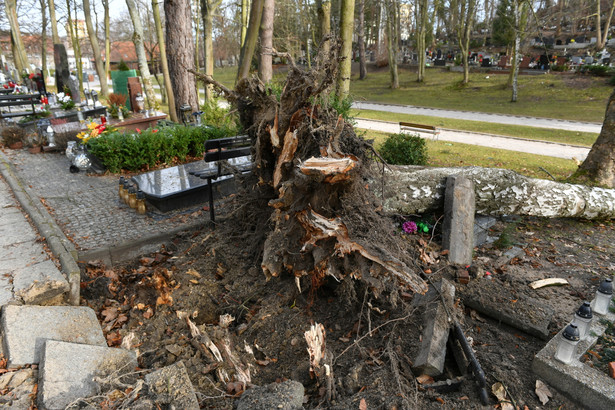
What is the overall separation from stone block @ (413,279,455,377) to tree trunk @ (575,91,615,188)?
17.8 feet

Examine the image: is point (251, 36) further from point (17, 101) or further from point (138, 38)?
point (17, 101)

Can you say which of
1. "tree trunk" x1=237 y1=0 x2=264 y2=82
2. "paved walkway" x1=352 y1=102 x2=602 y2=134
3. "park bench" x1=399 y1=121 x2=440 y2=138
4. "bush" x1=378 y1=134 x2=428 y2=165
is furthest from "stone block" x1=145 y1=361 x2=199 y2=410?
"paved walkway" x1=352 y1=102 x2=602 y2=134

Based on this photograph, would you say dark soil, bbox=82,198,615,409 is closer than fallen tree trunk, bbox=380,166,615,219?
Yes

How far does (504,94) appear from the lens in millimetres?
24953

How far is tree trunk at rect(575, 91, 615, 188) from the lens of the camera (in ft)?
22.6

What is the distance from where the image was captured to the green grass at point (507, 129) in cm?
1328

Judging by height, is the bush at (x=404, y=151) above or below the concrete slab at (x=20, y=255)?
above

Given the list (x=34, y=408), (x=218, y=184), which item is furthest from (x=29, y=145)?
(x=34, y=408)

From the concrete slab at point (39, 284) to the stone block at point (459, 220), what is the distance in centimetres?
431

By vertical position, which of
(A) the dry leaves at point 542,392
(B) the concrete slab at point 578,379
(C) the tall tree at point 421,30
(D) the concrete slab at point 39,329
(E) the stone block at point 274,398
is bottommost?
(A) the dry leaves at point 542,392

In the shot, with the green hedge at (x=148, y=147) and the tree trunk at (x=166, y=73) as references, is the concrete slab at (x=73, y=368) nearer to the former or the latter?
the green hedge at (x=148, y=147)

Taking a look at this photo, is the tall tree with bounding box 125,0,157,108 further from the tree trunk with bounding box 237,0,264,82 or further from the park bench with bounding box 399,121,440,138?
the park bench with bounding box 399,121,440,138

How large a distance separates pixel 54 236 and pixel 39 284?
123 centimetres

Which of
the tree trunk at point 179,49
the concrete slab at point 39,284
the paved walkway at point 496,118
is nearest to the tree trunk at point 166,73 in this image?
the tree trunk at point 179,49
